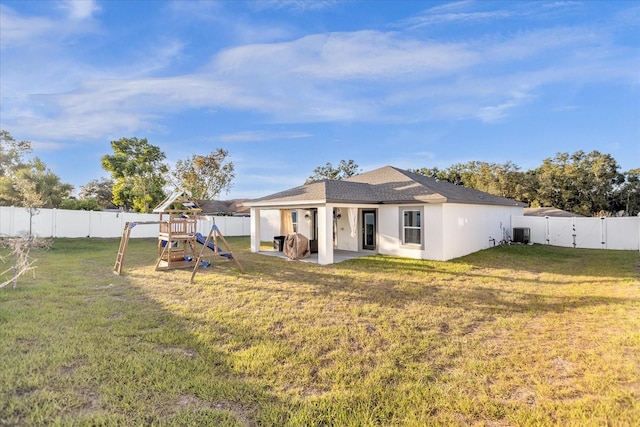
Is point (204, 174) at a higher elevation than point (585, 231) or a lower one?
higher

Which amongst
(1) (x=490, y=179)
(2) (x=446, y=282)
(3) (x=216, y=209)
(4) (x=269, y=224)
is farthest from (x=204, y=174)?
(1) (x=490, y=179)

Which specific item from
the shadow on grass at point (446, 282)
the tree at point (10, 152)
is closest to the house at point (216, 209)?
the tree at point (10, 152)

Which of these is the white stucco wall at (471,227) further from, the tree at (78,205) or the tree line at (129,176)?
the tree at (78,205)

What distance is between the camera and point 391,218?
41.9 feet

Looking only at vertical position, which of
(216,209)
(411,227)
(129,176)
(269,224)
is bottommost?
(411,227)

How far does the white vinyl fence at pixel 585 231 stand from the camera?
1486cm

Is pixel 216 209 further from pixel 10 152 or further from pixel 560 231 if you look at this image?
pixel 560 231

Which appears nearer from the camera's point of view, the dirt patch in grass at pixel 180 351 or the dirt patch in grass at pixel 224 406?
the dirt patch in grass at pixel 224 406

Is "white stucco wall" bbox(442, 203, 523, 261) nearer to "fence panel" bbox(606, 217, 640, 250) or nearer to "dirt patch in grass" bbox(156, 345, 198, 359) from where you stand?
"fence panel" bbox(606, 217, 640, 250)

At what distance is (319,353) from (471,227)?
11.8 metres

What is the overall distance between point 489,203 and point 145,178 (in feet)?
91.0

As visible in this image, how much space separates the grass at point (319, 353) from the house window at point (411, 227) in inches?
164

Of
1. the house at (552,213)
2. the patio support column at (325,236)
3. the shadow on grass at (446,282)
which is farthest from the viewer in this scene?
the house at (552,213)

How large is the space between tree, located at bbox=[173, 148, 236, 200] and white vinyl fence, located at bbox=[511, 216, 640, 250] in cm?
2631
